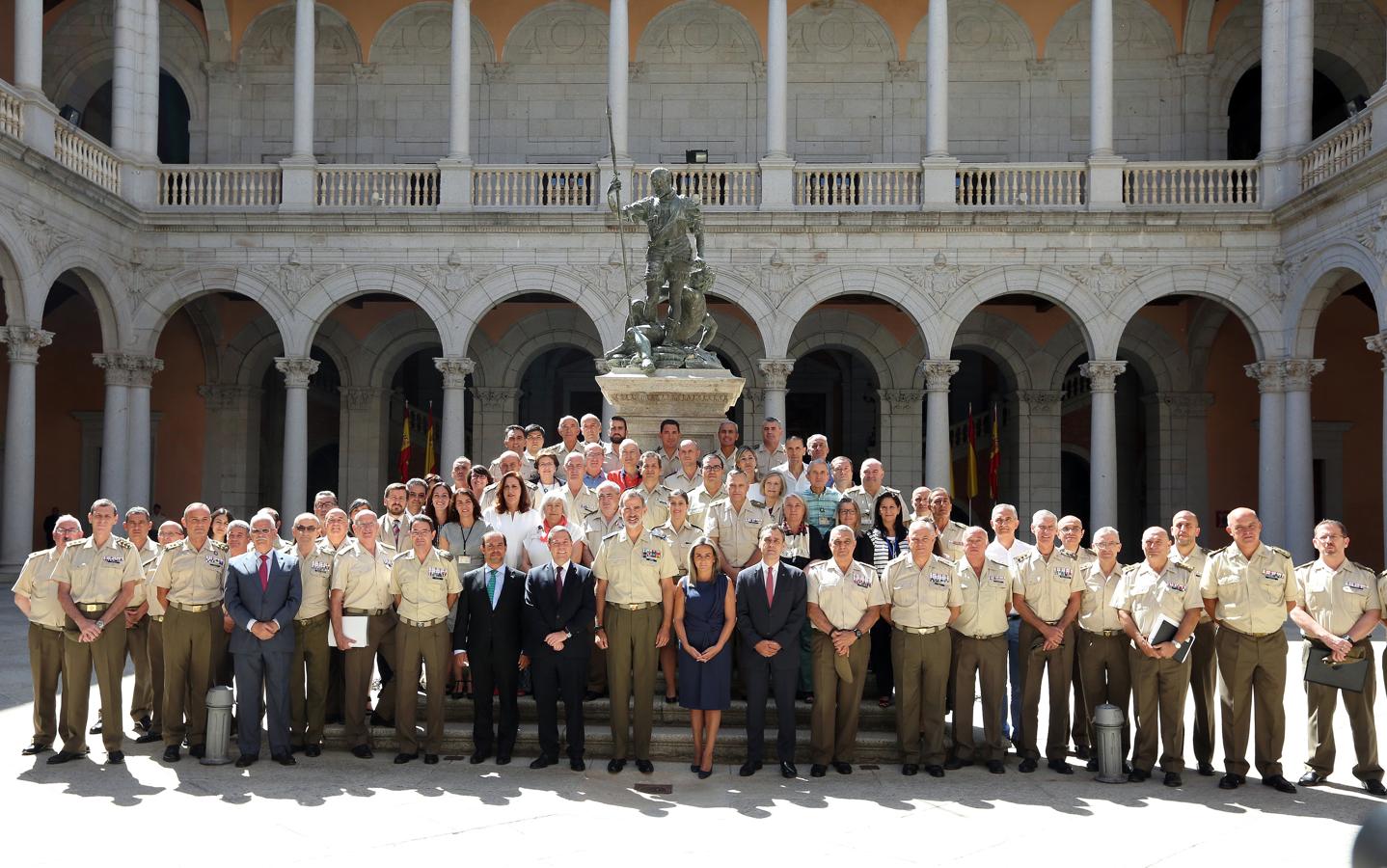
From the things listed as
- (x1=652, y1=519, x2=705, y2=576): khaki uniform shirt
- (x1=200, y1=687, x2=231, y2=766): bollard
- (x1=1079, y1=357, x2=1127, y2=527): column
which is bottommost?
(x1=200, y1=687, x2=231, y2=766): bollard

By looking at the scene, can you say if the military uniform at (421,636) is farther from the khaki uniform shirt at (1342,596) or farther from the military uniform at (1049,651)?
the khaki uniform shirt at (1342,596)

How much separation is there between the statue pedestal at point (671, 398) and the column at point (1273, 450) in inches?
495

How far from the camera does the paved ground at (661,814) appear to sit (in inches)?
236

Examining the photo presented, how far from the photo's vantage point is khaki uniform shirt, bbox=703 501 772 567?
332 inches

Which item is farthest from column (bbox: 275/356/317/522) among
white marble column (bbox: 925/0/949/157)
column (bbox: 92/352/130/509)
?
white marble column (bbox: 925/0/949/157)

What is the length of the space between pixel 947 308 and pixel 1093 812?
14804 millimetres

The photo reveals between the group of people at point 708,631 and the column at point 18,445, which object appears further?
the column at point 18,445

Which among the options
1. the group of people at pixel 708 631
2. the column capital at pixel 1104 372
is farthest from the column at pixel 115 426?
the column capital at pixel 1104 372

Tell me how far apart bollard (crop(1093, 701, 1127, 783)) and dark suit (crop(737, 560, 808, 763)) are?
1.99m

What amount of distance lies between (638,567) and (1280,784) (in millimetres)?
4306

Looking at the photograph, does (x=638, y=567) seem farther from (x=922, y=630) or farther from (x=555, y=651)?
(x=922, y=630)

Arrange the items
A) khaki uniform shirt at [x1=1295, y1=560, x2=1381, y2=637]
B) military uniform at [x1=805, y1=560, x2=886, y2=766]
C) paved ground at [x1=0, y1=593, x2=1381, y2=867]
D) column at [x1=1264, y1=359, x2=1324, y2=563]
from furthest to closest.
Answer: column at [x1=1264, y1=359, x2=1324, y2=563] < military uniform at [x1=805, y1=560, x2=886, y2=766] < khaki uniform shirt at [x1=1295, y1=560, x2=1381, y2=637] < paved ground at [x1=0, y1=593, x2=1381, y2=867]

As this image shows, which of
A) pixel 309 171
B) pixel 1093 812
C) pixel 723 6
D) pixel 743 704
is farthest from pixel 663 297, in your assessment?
pixel 723 6

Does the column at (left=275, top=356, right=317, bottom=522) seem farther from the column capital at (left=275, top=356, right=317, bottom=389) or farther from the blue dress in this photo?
the blue dress
